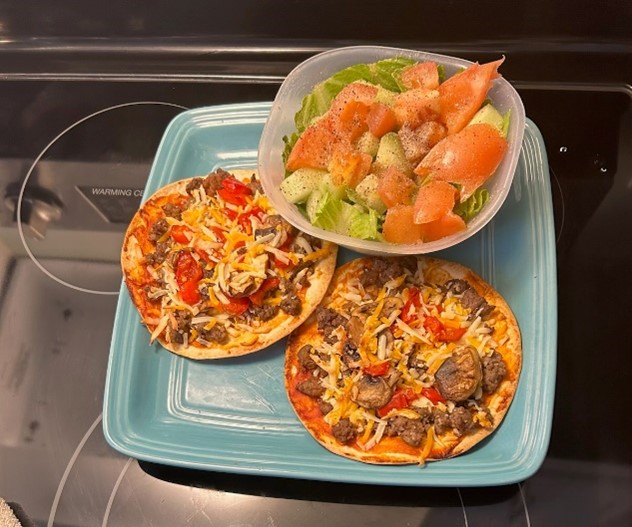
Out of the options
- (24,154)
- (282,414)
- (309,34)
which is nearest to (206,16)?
(309,34)

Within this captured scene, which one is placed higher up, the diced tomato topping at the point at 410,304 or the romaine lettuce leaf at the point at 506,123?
the romaine lettuce leaf at the point at 506,123

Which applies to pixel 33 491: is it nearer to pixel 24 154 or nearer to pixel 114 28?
pixel 24 154

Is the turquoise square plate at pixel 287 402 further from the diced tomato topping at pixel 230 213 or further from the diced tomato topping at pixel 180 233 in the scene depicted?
the diced tomato topping at pixel 230 213

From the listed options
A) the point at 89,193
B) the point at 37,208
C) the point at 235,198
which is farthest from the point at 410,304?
the point at 37,208

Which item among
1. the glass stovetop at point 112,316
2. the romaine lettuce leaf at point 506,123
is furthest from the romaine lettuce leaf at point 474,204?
the glass stovetop at point 112,316

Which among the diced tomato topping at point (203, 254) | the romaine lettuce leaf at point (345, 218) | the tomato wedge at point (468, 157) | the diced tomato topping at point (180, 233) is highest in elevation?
the tomato wedge at point (468, 157)

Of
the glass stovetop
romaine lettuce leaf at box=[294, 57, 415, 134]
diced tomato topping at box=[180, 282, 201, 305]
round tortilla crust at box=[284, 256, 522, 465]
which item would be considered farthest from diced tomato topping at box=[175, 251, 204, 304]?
romaine lettuce leaf at box=[294, 57, 415, 134]

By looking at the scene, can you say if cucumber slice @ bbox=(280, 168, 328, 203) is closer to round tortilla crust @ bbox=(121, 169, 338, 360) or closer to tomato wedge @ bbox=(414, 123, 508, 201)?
round tortilla crust @ bbox=(121, 169, 338, 360)
